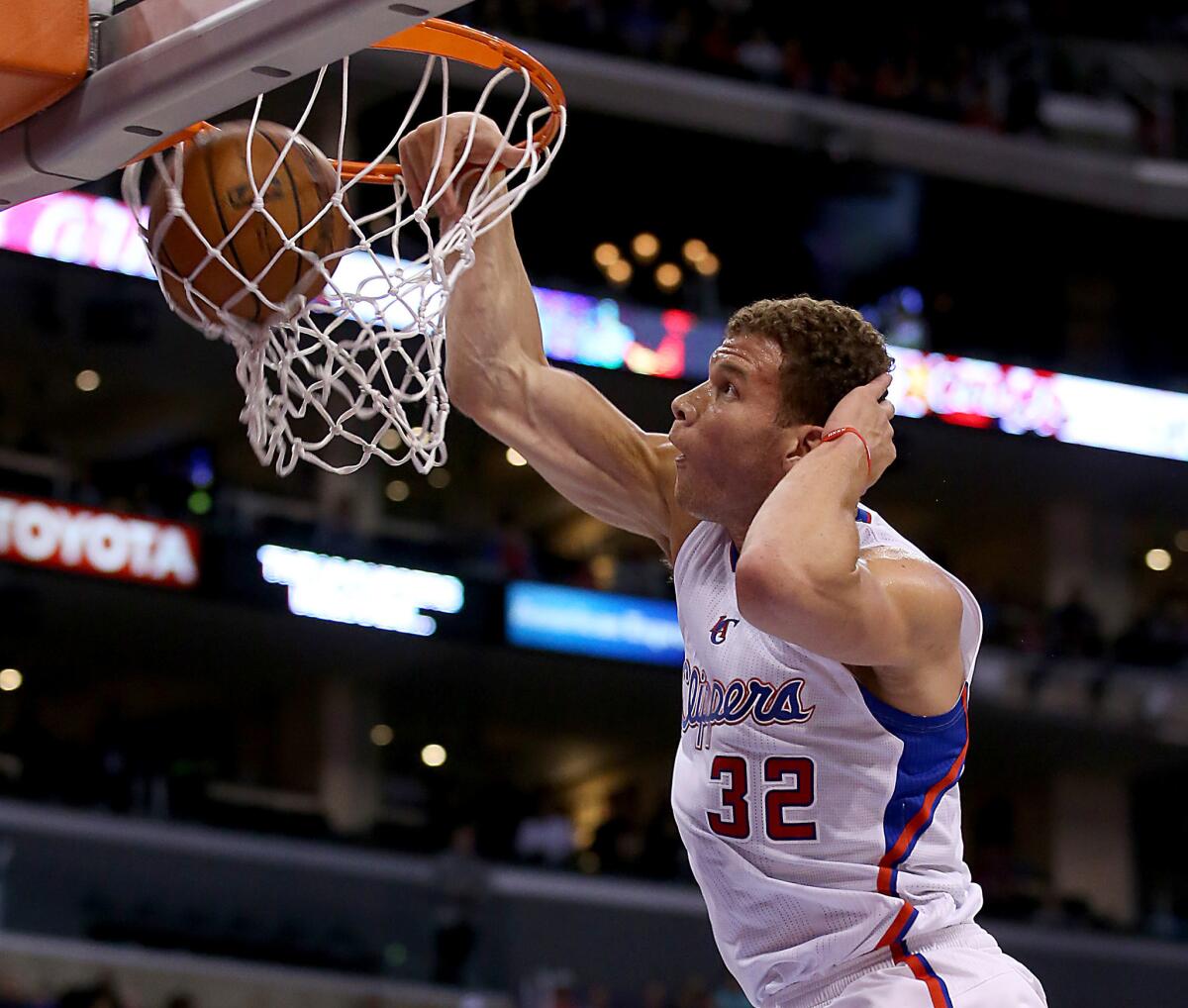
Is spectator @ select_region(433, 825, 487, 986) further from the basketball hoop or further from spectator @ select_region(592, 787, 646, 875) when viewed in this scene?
the basketball hoop

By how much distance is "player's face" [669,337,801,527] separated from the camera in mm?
3334

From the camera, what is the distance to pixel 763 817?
3221 mm

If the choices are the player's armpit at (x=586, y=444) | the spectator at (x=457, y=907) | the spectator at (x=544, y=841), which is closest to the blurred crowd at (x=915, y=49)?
the spectator at (x=544, y=841)

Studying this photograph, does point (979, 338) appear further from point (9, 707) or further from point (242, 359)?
point (242, 359)

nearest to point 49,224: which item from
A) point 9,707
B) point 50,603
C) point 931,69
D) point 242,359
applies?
point 50,603

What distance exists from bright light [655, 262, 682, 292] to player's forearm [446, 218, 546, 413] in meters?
17.0

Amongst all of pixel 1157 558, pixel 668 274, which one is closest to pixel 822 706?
pixel 668 274

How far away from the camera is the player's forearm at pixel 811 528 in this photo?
2.97 m

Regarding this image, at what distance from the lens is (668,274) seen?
21.5 m

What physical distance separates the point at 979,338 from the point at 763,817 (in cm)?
1887

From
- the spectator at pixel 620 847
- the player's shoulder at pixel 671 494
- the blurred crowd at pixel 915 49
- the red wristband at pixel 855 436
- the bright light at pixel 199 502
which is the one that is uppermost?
the red wristband at pixel 855 436

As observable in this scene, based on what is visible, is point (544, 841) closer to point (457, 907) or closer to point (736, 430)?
point (457, 907)

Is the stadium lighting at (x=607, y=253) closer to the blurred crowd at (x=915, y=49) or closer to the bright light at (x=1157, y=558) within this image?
the blurred crowd at (x=915, y=49)

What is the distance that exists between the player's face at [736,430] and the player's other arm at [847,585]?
10cm
